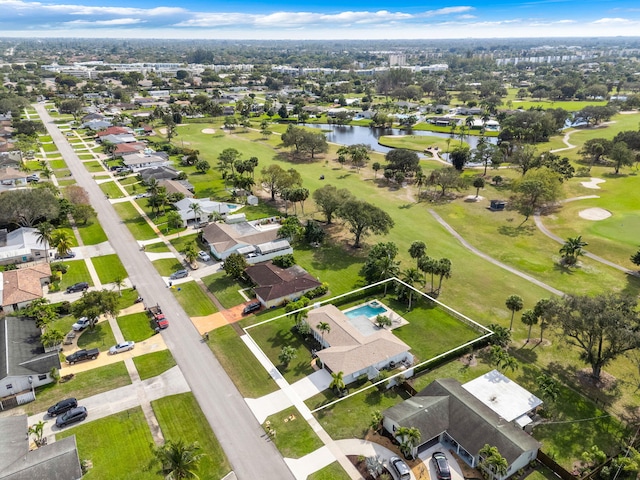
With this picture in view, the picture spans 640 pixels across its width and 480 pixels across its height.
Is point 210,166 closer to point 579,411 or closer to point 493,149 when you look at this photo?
point 493,149

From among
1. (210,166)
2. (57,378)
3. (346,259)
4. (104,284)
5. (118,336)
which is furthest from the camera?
(210,166)

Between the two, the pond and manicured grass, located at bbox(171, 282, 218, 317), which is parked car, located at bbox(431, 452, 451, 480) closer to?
manicured grass, located at bbox(171, 282, 218, 317)

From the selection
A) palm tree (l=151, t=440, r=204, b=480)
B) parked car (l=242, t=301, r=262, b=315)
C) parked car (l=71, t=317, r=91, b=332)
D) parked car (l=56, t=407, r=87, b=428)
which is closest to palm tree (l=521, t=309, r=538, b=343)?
parked car (l=242, t=301, r=262, b=315)

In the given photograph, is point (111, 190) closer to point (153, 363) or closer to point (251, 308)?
point (251, 308)

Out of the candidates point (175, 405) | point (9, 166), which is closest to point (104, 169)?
point (9, 166)

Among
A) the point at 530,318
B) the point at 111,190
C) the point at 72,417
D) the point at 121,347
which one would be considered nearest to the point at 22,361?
the point at 121,347

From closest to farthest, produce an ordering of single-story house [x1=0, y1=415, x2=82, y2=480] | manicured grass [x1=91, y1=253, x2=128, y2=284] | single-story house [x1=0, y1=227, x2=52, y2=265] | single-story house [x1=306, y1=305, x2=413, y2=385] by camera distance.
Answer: single-story house [x1=0, y1=415, x2=82, y2=480]
single-story house [x1=306, y1=305, x2=413, y2=385]
manicured grass [x1=91, y1=253, x2=128, y2=284]
single-story house [x1=0, y1=227, x2=52, y2=265]

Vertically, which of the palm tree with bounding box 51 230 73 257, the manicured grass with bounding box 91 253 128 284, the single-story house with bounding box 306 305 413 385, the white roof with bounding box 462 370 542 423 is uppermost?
the palm tree with bounding box 51 230 73 257
